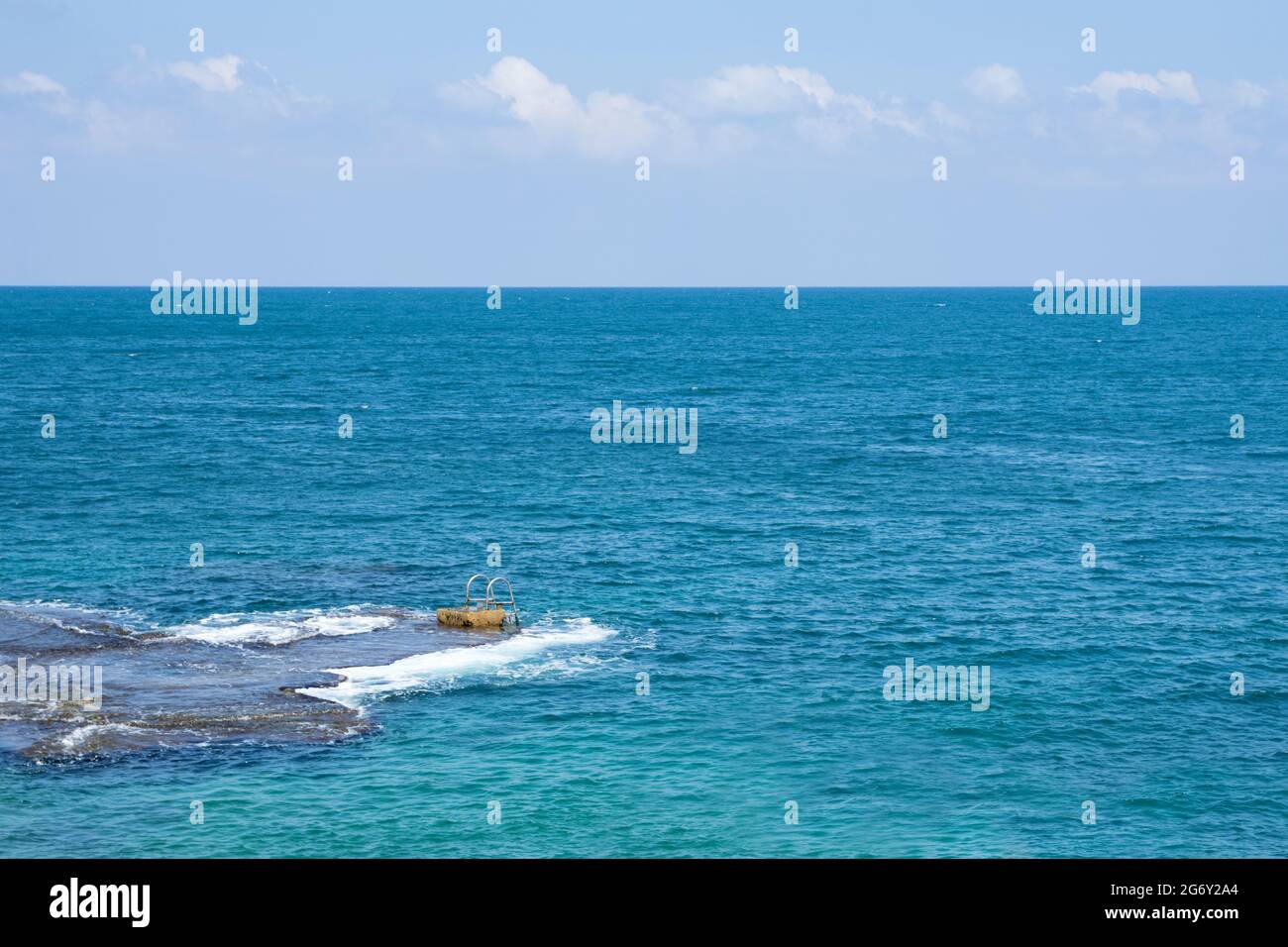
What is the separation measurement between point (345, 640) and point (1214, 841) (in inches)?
1523

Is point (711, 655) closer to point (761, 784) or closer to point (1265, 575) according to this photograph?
point (761, 784)

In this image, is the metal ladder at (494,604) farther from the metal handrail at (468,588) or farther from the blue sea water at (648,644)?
the blue sea water at (648,644)

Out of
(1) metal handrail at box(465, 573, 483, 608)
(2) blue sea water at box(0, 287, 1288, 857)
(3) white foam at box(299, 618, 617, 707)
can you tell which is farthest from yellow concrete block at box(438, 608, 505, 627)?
(2) blue sea water at box(0, 287, 1288, 857)

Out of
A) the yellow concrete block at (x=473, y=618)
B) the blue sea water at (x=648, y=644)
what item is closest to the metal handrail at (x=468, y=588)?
the yellow concrete block at (x=473, y=618)

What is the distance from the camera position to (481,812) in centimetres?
4556

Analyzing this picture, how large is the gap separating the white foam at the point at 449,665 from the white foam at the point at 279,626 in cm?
579

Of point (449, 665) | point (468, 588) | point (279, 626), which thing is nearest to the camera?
point (449, 665)

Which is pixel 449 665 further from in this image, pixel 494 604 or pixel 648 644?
pixel 648 644

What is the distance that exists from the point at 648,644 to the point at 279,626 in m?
18.4

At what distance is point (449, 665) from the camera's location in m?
60.3

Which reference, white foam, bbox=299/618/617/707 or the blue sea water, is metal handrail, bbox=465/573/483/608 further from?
white foam, bbox=299/618/617/707

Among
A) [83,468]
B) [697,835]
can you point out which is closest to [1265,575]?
[697,835]

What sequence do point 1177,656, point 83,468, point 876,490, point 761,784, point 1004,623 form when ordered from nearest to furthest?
point 761,784, point 1177,656, point 1004,623, point 876,490, point 83,468

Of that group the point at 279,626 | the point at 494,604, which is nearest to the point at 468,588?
the point at 494,604
